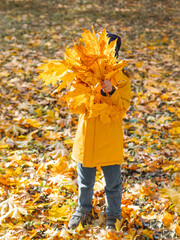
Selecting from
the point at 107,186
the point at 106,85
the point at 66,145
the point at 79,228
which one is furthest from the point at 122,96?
the point at 66,145

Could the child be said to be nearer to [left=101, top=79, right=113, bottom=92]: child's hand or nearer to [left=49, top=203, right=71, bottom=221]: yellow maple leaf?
[left=101, top=79, right=113, bottom=92]: child's hand

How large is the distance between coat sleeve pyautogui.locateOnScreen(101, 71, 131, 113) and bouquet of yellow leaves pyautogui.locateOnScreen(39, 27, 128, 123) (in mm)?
78

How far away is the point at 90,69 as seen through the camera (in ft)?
6.03

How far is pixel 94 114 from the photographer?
188cm

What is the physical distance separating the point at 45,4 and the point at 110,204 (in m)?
8.47

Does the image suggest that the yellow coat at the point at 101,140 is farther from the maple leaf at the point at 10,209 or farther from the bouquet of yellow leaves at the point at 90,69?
the maple leaf at the point at 10,209

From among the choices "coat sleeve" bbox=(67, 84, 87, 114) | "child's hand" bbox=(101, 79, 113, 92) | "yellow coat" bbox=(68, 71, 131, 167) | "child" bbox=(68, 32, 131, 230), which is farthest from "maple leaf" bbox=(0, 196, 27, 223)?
"child's hand" bbox=(101, 79, 113, 92)

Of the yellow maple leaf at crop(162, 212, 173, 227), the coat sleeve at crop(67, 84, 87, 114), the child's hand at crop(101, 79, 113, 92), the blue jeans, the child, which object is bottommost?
the yellow maple leaf at crop(162, 212, 173, 227)

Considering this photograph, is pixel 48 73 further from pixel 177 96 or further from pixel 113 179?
Answer: pixel 177 96

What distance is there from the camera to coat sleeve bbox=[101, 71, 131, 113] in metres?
1.98

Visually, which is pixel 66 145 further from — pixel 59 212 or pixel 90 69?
pixel 90 69

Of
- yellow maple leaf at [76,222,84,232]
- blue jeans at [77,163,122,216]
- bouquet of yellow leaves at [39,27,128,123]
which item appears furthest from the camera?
yellow maple leaf at [76,222,84,232]

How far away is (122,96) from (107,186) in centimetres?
83

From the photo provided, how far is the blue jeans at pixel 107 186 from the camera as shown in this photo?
2.22 metres
